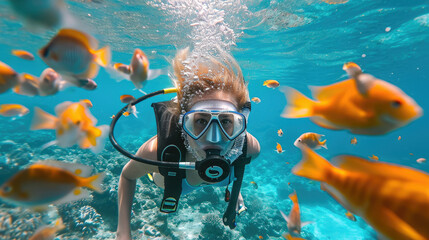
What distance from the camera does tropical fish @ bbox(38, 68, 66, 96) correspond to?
1.66 meters

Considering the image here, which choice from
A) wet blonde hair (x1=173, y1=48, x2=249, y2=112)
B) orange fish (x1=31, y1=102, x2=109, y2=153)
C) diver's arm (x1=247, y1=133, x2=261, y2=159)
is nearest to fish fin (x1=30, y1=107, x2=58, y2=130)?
orange fish (x1=31, y1=102, x2=109, y2=153)

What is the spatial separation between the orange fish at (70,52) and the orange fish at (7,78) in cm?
59

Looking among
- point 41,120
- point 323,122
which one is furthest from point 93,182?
point 323,122

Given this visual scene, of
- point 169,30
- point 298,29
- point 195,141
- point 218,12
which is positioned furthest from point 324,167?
point 169,30

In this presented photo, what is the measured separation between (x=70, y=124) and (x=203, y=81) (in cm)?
199

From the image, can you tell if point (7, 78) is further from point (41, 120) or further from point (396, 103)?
point (396, 103)

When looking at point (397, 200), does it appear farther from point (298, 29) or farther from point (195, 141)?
point (298, 29)

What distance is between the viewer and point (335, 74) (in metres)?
25.1

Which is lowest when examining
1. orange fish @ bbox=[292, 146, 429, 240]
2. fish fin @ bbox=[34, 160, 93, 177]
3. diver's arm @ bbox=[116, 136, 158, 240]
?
diver's arm @ bbox=[116, 136, 158, 240]

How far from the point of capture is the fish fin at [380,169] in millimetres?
719

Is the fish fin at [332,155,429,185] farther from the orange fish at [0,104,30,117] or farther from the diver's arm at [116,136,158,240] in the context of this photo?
the orange fish at [0,104,30,117]

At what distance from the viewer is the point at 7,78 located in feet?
5.10

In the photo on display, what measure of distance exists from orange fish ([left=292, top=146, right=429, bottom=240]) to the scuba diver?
5.86ft

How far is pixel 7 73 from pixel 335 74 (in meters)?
29.7
